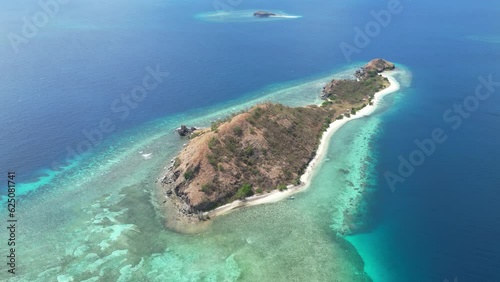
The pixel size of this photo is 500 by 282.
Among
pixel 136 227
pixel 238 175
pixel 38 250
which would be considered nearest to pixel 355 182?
pixel 238 175

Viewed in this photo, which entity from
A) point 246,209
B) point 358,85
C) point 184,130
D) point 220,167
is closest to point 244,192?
point 246,209

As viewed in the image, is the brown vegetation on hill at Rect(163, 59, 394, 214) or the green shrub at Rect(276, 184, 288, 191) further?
the green shrub at Rect(276, 184, 288, 191)

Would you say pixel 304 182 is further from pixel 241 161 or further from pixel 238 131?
pixel 238 131

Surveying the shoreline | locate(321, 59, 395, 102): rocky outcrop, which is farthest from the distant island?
locate(321, 59, 395, 102): rocky outcrop

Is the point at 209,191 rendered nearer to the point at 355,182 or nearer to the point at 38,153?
the point at 355,182

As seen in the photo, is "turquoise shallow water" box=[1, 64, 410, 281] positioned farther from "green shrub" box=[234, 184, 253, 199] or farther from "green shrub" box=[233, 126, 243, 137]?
"green shrub" box=[233, 126, 243, 137]
